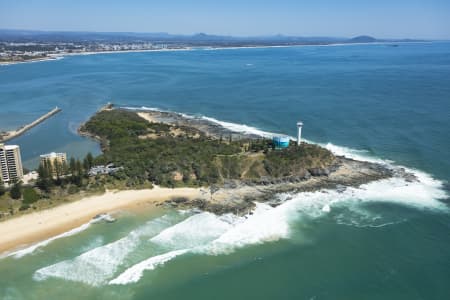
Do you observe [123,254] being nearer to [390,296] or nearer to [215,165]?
[215,165]

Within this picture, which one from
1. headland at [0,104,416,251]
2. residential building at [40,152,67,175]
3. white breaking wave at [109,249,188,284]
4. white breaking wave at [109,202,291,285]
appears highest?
residential building at [40,152,67,175]

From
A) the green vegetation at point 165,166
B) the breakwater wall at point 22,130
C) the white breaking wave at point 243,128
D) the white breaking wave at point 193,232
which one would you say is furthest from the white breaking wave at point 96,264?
the breakwater wall at point 22,130

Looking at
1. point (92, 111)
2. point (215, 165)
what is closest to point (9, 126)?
point (92, 111)

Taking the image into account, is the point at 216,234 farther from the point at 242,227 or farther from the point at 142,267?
the point at 142,267

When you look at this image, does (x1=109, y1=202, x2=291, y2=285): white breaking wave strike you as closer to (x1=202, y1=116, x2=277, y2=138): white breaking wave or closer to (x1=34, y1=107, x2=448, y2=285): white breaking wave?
(x1=34, y1=107, x2=448, y2=285): white breaking wave

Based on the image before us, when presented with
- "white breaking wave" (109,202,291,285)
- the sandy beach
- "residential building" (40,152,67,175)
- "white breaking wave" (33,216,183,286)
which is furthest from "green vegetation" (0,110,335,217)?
"white breaking wave" (33,216,183,286)

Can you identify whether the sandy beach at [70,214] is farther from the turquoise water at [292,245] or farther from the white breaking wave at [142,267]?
the white breaking wave at [142,267]
